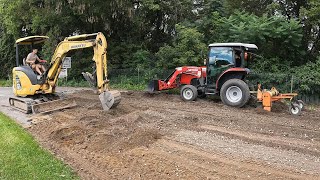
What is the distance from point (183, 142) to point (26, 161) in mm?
2881

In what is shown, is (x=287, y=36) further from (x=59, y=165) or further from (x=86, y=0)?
(x=59, y=165)

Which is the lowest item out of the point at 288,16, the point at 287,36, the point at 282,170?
the point at 282,170

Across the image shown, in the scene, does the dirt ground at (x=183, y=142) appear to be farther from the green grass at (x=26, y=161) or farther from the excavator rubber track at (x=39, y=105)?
the excavator rubber track at (x=39, y=105)

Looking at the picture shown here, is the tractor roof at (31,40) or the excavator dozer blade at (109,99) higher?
the tractor roof at (31,40)

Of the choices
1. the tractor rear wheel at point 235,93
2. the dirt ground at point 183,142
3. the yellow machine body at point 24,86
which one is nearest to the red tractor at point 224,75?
the tractor rear wheel at point 235,93

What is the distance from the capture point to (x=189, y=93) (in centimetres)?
1182

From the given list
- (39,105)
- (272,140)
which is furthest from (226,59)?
(39,105)

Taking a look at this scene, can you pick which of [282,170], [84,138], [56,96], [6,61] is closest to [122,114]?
[84,138]

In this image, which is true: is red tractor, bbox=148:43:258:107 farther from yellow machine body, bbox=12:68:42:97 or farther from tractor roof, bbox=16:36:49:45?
tractor roof, bbox=16:36:49:45

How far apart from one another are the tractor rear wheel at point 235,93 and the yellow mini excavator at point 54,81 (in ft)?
11.5

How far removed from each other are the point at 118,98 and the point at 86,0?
7455 mm

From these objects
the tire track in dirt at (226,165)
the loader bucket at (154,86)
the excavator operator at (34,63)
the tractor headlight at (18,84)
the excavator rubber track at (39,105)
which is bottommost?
the tire track in dirt at (226,165)

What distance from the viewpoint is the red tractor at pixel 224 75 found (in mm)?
10531

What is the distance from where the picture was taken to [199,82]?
39.4 ft
